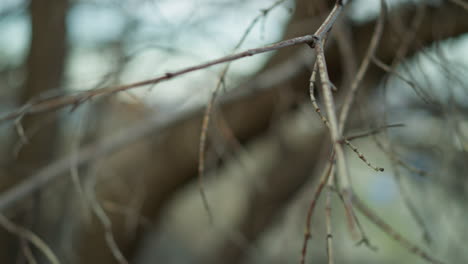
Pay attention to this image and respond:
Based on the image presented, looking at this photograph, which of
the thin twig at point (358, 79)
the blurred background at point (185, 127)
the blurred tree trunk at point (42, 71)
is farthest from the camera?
the blurred tree trunk at point (42, 71)

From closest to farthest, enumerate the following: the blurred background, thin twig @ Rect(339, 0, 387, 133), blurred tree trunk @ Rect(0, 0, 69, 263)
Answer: thin twig @ Rect(339, 0, 387, 133)
the blurred background
blurred tree trunk @ Rect(0, 0, 69, 263)

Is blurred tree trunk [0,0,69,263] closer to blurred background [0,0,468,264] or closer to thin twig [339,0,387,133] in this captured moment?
blurred background [0,0,468,264]

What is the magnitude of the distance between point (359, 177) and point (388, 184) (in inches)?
10.3

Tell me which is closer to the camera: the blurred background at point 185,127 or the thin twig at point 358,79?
the thin twig at point 358,79

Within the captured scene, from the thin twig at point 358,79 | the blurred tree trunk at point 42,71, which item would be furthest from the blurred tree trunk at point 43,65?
the thin twig at point 358,79

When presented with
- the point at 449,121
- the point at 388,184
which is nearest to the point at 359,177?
the point at 388,184

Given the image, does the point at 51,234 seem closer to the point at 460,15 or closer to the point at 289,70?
the point at 289,70

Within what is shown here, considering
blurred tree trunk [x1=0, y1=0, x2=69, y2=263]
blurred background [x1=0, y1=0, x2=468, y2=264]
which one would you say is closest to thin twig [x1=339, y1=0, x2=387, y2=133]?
blurred background [x1=0, y1=0, x2=468, y2=264]

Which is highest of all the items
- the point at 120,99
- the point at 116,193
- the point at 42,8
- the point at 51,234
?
the point at 42,8

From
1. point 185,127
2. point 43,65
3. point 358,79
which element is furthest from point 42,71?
point 358,79

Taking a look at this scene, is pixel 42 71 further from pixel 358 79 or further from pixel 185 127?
pixel 358 79

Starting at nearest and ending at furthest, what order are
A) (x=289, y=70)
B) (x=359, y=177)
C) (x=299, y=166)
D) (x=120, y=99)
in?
(x=289, y=70) → (x=120, y=99) → (x=299, y=166) → (x=359, y=177)

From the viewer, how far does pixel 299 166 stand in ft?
6.10

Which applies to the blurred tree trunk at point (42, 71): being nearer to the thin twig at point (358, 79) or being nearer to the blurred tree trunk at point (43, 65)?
the blurred tree trunk at point (43, 65)
